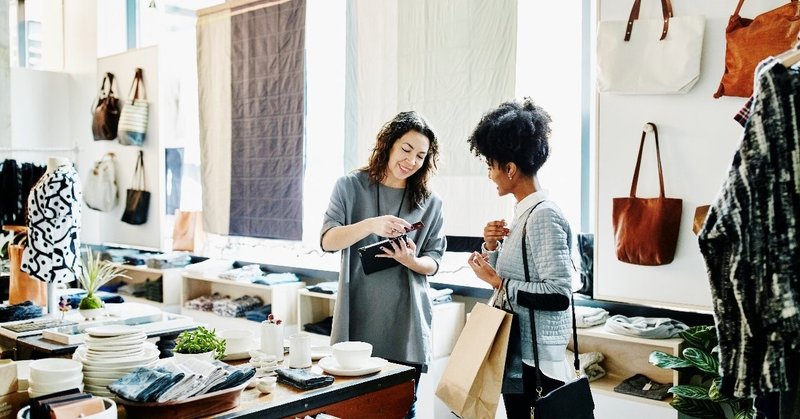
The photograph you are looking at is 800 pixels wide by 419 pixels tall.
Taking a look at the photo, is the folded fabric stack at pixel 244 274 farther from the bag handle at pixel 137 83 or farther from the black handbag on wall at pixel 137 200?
the bag handle at pixel 137 83

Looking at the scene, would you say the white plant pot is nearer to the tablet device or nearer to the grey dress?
the grey dress

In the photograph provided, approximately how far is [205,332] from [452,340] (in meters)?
2.02

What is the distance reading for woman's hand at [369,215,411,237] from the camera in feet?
8.87

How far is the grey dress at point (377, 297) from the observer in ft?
9.15

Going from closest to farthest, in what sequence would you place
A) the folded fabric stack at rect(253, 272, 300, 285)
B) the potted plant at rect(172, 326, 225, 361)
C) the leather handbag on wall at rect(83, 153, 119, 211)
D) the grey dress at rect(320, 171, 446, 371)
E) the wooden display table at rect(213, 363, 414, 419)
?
the wooden display table at rect(213, 363, 414, 419), the potted plant at rect(172, 326, 225, 361), the grey dress at rect(320, 171, 446, 371), the folded fabric stack at rect(253, 272, 300, 285), the leather handbag on wall at rect(83, 153, 119, 211)

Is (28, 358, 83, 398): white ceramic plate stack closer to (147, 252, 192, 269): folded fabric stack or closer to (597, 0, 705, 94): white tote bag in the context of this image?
(597, 0, 705, 94): white tote bag

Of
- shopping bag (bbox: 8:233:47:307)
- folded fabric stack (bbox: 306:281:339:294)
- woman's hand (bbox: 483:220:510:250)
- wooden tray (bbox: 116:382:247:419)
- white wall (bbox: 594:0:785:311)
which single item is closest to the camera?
wooden tray (bbox: 116:382:247:419)

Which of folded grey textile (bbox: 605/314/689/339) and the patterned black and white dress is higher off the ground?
the patterned black and white dress

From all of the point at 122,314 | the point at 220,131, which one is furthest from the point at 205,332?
Answer: the point at 220,131

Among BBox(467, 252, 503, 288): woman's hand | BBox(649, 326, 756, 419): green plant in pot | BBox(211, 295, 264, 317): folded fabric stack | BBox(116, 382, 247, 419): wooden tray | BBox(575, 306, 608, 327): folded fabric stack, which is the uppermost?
BBox(467, 252, 503, 288): woman's hand

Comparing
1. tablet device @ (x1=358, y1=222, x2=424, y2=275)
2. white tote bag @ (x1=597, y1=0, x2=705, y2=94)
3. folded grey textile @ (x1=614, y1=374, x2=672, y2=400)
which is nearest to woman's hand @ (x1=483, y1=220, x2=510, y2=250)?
tablet device @ (x1=358, y1=222, x2=424, y2=275)

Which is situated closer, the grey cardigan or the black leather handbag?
the black leather handbag

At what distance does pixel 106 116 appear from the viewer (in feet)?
20.5

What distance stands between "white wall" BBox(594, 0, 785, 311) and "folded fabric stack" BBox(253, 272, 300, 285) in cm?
231
